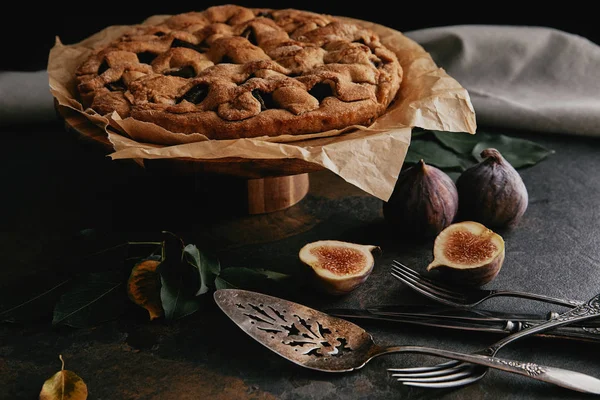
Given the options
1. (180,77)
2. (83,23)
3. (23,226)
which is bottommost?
(23,226)


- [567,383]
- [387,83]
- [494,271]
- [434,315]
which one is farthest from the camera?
[387,83]

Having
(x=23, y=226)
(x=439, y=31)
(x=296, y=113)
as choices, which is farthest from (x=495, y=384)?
(x=439, y=31)

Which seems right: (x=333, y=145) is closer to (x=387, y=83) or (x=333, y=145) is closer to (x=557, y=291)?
(x=387, y=83)

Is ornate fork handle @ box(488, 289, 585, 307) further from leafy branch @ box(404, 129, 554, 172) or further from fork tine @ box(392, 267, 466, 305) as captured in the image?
leafy branch @ box(404, 129, 554, 172)

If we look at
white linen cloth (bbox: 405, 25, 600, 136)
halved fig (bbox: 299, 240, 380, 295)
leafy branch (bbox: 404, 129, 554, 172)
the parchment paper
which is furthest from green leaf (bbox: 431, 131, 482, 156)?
halved fig (bbox: 299, 240, 380, 295)

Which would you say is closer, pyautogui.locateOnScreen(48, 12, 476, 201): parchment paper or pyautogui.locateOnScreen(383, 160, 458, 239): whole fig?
pyautogui.locateOnScreen(48, 12, 476, 201): parchment paper

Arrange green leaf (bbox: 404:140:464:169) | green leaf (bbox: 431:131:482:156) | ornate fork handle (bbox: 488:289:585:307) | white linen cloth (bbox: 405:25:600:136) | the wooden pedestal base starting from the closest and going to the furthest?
ornate fork handle (bbox: 488:289:585:307), the wooden pedestal base, green leaf (bbox: 404:140:464:169), green leaf (bbox: 431:131:482:156), white linen cloth (bbox: 405:25:600:136)

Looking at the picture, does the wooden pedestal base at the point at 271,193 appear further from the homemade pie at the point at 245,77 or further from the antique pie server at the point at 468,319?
the antique pie server at the point at 468,319
